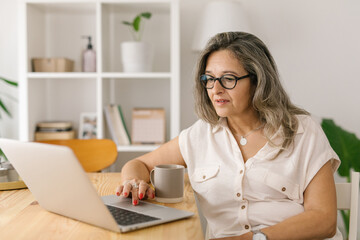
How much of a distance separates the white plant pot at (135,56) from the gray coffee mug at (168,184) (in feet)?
4.85

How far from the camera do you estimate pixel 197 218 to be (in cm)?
111

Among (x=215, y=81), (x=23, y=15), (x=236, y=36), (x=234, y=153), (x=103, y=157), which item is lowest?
(x=103, y=157)

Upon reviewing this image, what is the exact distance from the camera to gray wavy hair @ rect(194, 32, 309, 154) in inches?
58.4

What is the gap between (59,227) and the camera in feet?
3.43

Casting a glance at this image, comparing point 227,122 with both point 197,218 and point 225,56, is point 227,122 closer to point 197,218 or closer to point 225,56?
point 225,56

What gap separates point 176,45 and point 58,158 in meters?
1.79

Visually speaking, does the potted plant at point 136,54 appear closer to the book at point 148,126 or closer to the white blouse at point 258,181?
the book at point 148,126

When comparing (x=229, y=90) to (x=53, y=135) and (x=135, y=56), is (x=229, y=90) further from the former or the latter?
(x=53, y=135)

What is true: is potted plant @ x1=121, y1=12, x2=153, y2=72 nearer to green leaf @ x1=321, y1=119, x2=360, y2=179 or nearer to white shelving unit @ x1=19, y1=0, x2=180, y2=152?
white shelving unit @ x1=19, y1=0, x2=180, y2=152

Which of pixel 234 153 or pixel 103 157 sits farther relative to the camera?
pixel 103 157

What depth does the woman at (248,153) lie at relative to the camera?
1.41 metres

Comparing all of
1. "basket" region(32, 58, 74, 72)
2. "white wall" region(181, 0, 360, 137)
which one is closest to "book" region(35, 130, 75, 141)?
"basket" region(32, 58, 74, 72)

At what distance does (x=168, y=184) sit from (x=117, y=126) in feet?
5.07

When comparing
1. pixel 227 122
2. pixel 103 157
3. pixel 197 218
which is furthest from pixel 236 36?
pixel 103 157
